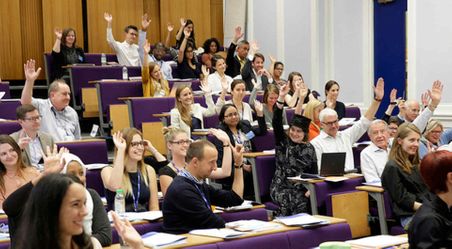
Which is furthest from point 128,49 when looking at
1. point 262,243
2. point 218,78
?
point 262,243

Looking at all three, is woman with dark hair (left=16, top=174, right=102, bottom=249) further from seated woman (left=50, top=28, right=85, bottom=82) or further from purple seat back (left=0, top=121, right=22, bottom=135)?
seated woman (left=50, top=28, right=85, bottom=82)

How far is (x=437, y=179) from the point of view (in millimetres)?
2943

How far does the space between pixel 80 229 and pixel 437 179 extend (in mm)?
1468

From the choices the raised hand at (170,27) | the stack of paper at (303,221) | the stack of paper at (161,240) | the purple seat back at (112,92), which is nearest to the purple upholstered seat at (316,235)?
the stack of paper at (303,221)

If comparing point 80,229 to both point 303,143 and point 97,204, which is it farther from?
point 303,143

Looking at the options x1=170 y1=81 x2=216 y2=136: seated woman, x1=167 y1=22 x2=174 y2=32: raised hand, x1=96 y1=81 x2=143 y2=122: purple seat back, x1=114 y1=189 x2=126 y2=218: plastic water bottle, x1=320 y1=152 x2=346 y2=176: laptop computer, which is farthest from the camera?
x1=167 y1=22 x2=174 y2=32: raised hand

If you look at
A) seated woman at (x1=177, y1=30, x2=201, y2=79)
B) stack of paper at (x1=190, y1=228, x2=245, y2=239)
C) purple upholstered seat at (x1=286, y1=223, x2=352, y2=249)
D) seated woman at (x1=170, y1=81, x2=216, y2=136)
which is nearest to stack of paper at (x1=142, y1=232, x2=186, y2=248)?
stack of paper at (x1=190, y1=228, x2=245, y2=239)

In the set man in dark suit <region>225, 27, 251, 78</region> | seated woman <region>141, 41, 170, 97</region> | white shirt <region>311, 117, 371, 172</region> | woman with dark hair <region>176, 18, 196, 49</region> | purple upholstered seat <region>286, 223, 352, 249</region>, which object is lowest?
purple upholstered seat <region>286, 223, 352, 249</region>

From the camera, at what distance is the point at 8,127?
617 cm

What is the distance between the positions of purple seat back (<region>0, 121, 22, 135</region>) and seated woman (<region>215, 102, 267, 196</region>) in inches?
69.6

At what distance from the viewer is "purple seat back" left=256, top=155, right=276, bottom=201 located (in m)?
5.95

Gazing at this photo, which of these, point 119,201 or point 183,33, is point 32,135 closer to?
point 119,201

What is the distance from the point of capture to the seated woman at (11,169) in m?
4.69

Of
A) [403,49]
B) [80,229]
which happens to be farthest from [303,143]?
[403,49]
